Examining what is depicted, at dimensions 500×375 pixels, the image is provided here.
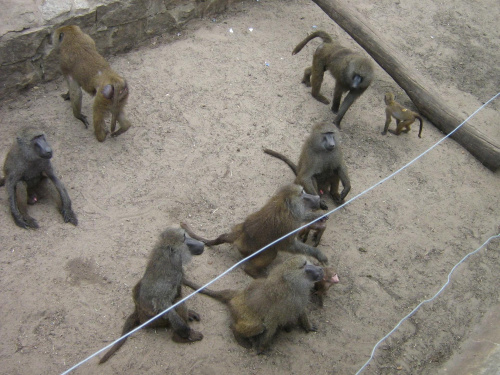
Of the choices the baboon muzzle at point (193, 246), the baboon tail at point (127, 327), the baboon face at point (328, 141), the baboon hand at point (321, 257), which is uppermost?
the baboon face at point (328, 141)

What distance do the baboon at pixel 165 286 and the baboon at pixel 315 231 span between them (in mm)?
1695

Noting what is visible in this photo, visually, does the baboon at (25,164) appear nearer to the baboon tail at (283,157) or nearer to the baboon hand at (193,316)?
the baboon hand at (193,316)

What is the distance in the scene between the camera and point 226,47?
952cm

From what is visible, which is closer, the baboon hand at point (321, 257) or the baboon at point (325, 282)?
the baboon at point (325, 282)

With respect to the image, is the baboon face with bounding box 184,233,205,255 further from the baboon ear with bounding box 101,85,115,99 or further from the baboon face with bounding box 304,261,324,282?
the baboon ear with bounding box 101,85,115,99

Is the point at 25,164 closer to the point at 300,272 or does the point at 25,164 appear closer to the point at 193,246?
the point at 193,246

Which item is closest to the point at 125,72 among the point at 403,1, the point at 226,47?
the point at 226,47

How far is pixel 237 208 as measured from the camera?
680 centimetres

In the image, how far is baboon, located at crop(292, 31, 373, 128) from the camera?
314 inches

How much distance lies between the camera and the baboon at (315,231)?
6.17m

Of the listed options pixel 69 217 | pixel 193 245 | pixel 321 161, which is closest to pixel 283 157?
pixel 321 161

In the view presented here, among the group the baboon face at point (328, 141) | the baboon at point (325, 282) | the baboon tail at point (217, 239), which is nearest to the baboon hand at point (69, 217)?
the baboon tail at point (217, 239)

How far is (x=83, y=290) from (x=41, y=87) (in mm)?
4135

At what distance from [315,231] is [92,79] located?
3.94 metres
